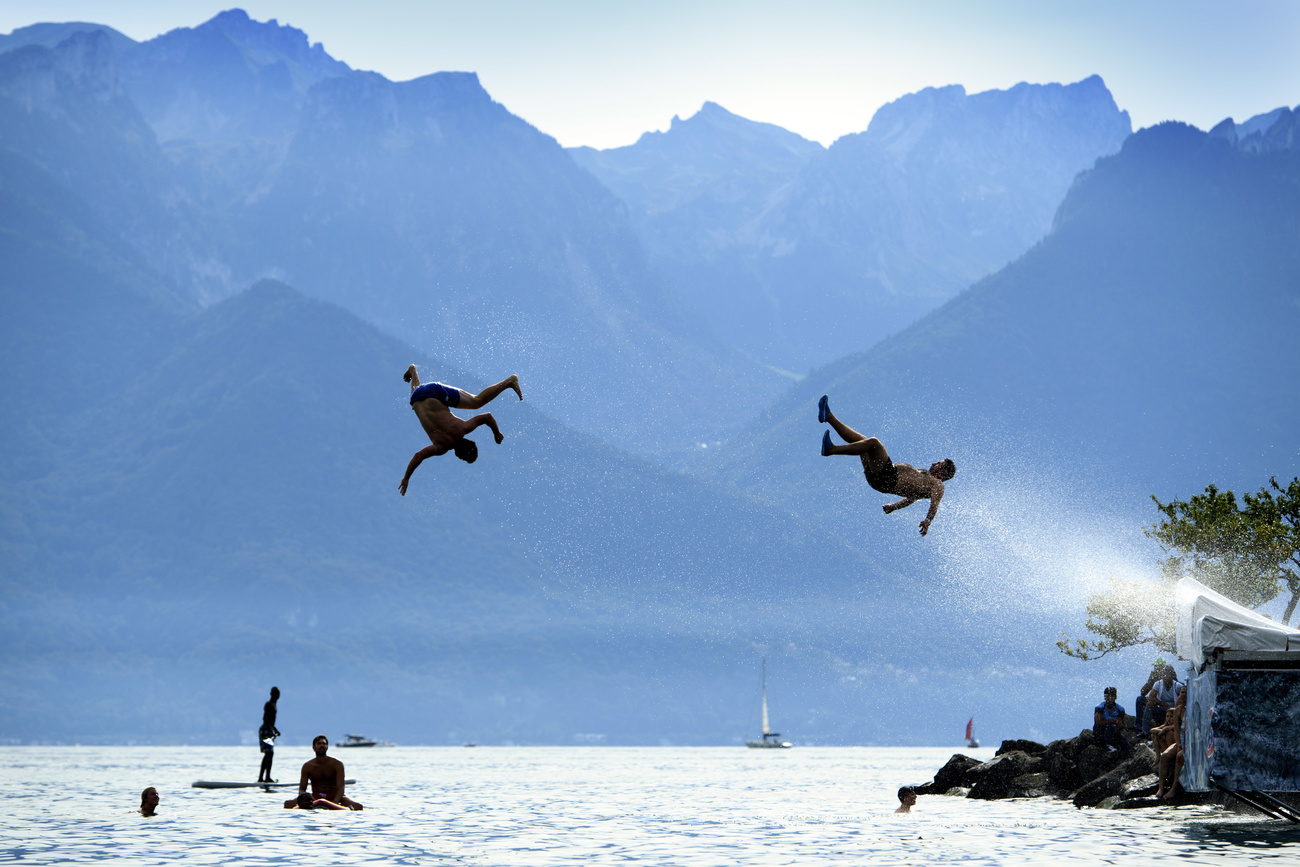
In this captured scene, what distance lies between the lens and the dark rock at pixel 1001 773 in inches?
2157

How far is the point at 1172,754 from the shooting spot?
1522 inches

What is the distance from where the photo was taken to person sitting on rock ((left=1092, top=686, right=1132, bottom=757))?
46.4 m

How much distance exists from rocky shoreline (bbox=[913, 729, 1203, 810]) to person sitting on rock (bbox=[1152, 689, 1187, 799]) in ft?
1.30

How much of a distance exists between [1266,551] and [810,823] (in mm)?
20300

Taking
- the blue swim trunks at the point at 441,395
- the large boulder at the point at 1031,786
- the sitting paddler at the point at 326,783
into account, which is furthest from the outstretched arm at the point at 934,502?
the large boulder at the point at 1031,786

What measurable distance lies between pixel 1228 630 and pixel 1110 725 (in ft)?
52.6

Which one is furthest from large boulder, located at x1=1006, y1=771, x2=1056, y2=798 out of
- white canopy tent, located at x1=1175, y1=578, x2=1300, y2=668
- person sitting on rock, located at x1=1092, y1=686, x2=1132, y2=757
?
white canopy tent, located at x1=1175, y1=578, x2=1300, y2=668

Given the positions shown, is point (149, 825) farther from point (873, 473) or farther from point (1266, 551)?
point (1266, 551)

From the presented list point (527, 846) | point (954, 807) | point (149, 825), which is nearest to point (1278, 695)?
point (527, 846)

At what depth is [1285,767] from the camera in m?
32.2

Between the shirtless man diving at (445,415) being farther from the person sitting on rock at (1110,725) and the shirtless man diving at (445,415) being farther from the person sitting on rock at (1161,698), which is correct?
the person sitting on rock at (1110,725)

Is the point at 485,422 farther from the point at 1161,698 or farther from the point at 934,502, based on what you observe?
the point at 1161,698

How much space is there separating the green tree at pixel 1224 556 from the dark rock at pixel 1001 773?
21.4 ft

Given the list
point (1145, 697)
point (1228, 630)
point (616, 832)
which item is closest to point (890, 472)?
point (1228, 630)
